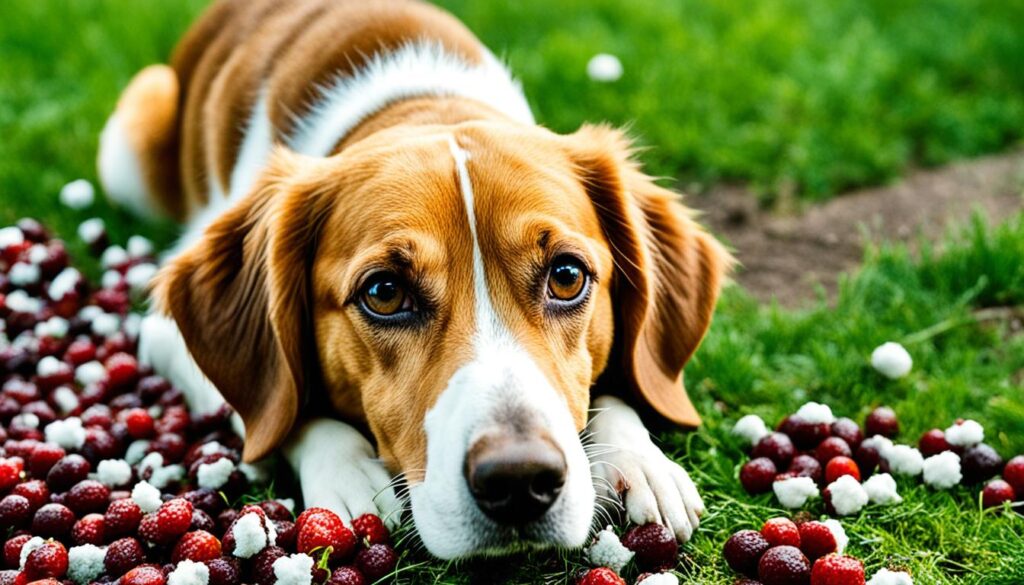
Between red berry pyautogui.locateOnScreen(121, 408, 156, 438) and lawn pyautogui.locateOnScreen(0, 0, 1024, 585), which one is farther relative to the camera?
red berry pyautogui.locateOnScreen(121, 408, 156, 438)

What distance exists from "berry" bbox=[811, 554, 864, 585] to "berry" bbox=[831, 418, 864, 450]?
2.65 feet

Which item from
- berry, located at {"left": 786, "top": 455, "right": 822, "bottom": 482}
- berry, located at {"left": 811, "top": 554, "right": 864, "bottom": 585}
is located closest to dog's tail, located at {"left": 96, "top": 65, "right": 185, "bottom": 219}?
berry, located at {"left": 786, "top": 455, "right": 822, "bottom": 482}

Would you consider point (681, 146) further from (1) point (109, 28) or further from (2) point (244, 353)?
(1) point (109, 28)

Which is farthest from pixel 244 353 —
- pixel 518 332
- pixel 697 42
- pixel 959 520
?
pixel 697 42

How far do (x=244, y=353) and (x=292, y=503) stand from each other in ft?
2.00

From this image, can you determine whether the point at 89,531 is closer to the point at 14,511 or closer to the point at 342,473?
the point at 14,511

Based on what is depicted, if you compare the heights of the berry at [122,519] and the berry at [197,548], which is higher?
the berry at [197,548]

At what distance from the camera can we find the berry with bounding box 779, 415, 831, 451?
418cm

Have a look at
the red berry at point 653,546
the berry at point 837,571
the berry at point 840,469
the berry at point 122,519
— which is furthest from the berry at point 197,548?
the berry at point 840,469

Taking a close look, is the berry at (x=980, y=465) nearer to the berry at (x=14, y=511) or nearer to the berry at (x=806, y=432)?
the berry at (x=806, y=432)

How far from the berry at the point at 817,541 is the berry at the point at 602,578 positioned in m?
0.63

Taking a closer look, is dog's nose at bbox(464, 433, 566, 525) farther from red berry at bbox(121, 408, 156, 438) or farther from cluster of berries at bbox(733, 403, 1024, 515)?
red berry at bbox(121, 408, 156, 438)

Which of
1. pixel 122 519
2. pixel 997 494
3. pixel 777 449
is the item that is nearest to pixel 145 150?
pixel 122 519

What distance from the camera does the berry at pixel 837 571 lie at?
332 cm
